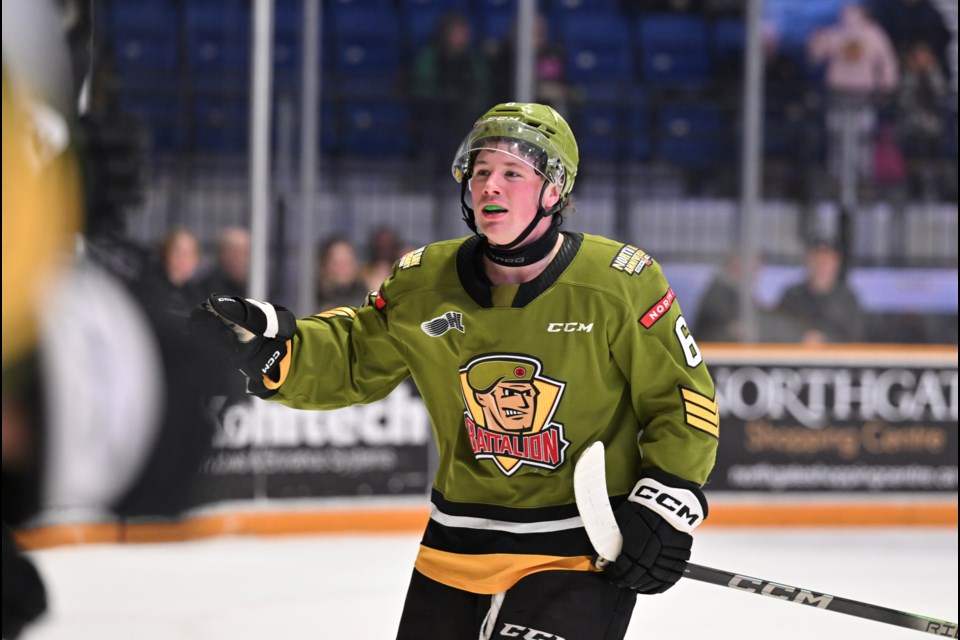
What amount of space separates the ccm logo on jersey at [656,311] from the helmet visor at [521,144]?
10.1 inches

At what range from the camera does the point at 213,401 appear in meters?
3.24

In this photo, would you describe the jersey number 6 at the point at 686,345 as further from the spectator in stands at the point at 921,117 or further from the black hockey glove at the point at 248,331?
the spectator in stands at the point at 921,117

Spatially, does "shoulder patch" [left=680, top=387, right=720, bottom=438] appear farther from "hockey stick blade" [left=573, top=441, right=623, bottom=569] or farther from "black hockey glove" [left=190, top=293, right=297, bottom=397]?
"black hockey glove" [left=190, top=293, right=297, bottom=397]

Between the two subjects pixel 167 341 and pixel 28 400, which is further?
pixel 167 341

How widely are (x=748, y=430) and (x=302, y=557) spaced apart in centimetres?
201

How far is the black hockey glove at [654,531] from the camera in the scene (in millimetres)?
2080

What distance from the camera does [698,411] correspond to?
2.13 m

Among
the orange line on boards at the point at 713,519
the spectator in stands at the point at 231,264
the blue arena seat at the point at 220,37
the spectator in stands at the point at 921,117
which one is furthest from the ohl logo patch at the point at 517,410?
the spectator in stands at the point at 921,117

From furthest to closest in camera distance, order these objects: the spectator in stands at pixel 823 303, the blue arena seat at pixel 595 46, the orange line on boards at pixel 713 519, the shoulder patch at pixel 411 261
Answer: the blue arena seat at pixel 595 46, the spectator in stands at pixel 823 303, the orange line on boards at pixel 713 519, the shoulder patch at pixel 411 261

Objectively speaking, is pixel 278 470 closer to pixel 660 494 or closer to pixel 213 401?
pixel 213 401

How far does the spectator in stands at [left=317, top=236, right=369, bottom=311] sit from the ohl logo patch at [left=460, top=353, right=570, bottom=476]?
3240 mm

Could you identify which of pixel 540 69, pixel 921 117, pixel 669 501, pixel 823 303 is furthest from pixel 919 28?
pixel 669 501

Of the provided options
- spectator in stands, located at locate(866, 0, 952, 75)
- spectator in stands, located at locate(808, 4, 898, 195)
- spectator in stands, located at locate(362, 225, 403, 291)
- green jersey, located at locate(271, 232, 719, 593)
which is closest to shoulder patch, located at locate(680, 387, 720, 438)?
green jersey, located at locate(271, 232, 719, 593)

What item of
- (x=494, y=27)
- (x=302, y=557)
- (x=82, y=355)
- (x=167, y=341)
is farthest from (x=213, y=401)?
(x=494, y=27)
